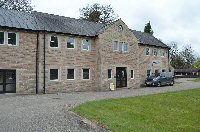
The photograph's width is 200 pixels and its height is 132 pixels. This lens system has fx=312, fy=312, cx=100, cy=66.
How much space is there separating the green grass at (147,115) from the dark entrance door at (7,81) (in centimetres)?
1053

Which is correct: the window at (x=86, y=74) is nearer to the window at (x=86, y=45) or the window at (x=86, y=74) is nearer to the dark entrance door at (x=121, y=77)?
the window at (x=86, y=45)

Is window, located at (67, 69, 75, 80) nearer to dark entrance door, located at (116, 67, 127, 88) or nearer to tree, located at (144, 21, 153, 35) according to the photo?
dark entrance door, located at (116, 67, 127, 88)

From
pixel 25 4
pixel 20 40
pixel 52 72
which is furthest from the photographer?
pixel 25 4

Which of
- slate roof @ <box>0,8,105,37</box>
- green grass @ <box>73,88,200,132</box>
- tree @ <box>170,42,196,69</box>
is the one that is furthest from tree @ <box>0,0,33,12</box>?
tree @ <box>170,42,196,69</box>

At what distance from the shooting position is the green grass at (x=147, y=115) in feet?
43.7

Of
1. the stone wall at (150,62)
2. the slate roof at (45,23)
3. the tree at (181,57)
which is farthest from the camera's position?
the tree at (181,57)

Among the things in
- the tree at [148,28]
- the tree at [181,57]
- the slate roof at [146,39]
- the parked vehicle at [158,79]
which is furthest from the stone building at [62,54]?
the tree at [181,57]

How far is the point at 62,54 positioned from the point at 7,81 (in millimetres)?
5917

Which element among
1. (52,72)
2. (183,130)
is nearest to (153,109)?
(183,130)

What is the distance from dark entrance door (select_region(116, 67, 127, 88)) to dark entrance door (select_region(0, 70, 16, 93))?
1206 centimetres

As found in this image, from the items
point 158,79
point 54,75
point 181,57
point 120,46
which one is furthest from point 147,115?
point 181,57

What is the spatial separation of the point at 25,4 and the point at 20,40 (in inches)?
878

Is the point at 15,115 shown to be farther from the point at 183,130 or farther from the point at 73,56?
the point at 73,56

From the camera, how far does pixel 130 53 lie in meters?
35.5
